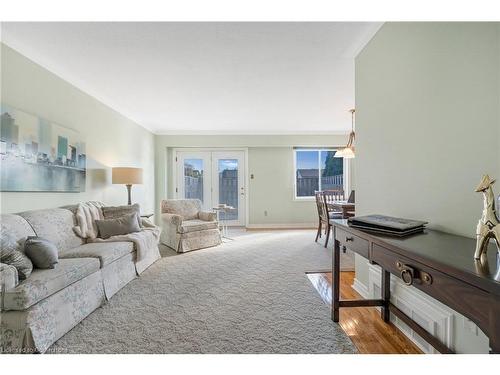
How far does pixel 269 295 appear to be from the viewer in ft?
7.83

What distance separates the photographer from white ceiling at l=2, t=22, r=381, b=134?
7.14ft

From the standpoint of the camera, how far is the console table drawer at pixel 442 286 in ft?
2.42

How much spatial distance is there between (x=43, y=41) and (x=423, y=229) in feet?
11.4

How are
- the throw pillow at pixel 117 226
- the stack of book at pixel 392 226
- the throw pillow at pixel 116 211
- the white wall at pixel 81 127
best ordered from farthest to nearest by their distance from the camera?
1. the throw pillow at pixel 116 211
2. the throw pillow at pixel 117 226
3. the white wall at pixel 81 127
4. the stack of book at pixel 392 226

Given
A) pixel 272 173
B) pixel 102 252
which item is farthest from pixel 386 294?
pixel 272 173

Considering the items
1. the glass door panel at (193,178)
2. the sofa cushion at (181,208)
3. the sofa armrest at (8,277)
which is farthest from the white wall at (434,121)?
the glass door panel at (193,178)

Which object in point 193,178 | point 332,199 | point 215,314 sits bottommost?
point 215,314

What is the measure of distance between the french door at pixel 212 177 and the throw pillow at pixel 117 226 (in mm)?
3169

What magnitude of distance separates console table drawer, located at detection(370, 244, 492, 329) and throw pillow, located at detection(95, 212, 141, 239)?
287 cm

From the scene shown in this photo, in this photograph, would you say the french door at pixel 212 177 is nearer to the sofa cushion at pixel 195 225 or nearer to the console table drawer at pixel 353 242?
the sofa cushion at pixel 195 225

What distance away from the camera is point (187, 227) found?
4039 mm

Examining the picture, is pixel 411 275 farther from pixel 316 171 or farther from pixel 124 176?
pixel 316 171

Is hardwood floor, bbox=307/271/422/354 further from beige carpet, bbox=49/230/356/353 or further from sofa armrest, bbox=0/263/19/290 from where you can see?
sofa armrest, bbox=0/263/19/290

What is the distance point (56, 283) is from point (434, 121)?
267 cm
